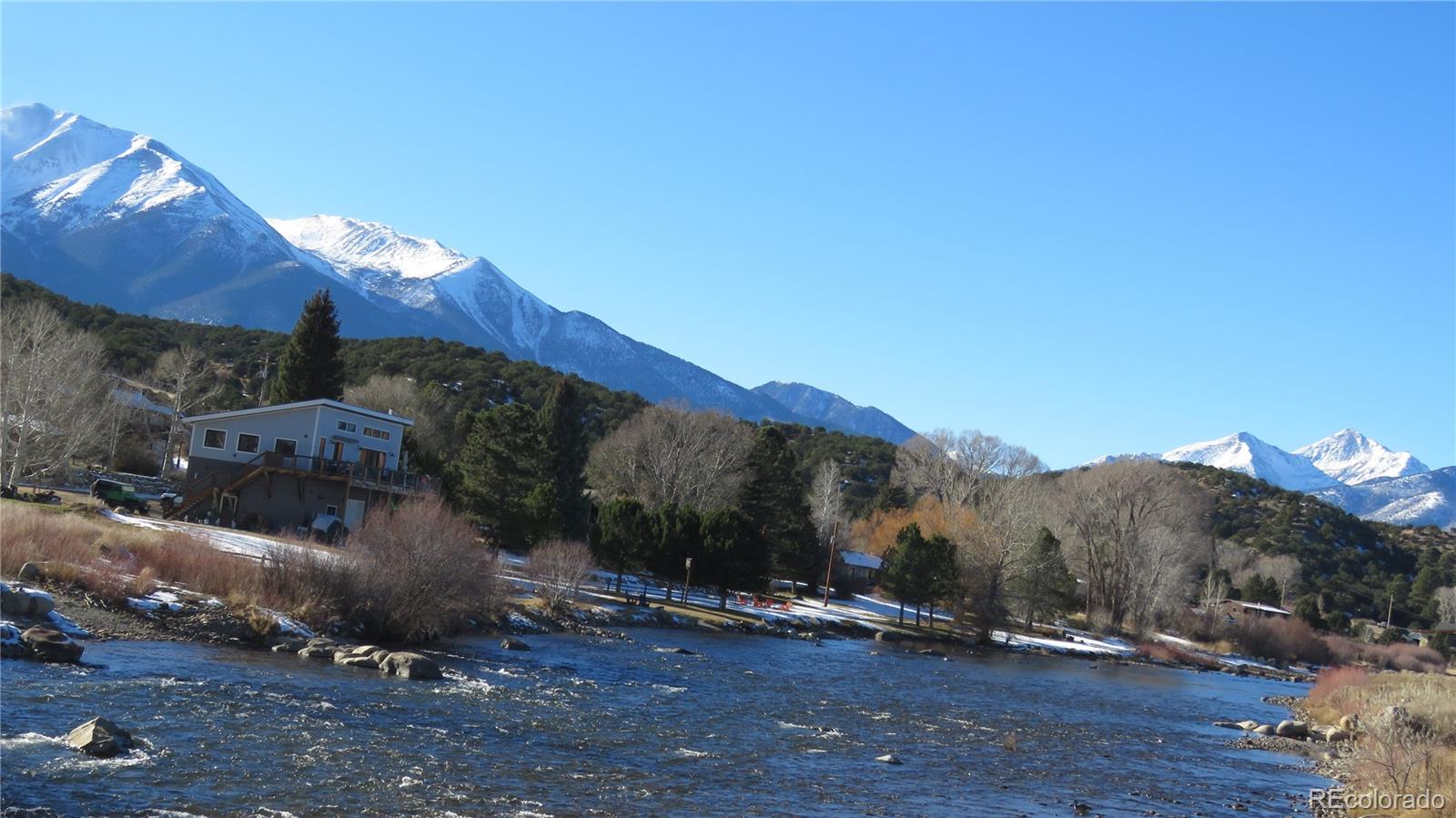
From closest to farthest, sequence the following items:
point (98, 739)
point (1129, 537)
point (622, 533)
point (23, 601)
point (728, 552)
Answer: point (98, 739), point (23, 601), point (622, 533), point (728, 552), point (1129, 537)

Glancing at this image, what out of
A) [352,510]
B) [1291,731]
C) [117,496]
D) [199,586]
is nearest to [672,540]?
[352,510]

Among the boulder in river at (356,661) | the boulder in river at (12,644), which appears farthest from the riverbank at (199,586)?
the boulder in river at (12,644)

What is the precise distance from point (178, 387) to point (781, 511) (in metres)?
43.9

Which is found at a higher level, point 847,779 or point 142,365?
point 142,365

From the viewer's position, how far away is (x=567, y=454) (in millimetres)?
79188

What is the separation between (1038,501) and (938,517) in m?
9.31

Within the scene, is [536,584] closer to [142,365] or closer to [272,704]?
[272,704]

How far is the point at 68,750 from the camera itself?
55.8 ft

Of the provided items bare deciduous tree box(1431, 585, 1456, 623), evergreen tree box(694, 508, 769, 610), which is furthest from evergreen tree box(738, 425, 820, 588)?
bare deciduous tree box(1431, 585, 1456, 623)

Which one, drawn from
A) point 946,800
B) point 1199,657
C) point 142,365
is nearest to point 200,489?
point 946,800

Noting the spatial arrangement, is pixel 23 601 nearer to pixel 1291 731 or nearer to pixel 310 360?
pixel 1291 731

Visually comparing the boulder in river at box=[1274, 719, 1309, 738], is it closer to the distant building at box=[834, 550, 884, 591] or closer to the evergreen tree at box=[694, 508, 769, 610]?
the evergreen tree at box=[694, 508, 769, 610]

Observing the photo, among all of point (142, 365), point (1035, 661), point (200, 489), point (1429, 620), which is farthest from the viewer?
point (1429, 620)

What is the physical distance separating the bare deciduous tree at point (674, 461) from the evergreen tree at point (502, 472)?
15.1 m
